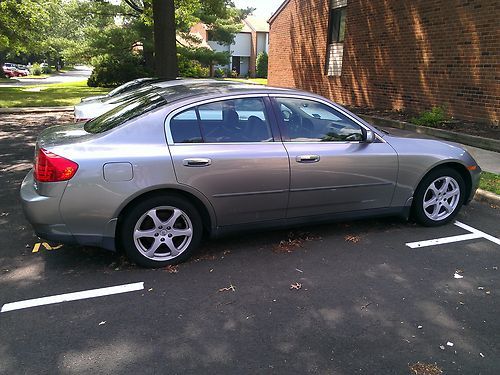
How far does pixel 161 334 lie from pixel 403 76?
1150cm

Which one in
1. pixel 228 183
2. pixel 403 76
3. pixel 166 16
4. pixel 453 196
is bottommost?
pixel 453 196

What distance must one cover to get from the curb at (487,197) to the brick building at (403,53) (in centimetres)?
455

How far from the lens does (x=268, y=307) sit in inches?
126

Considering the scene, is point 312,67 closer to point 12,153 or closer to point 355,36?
point 355,36

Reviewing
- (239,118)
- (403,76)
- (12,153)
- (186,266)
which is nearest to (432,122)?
(403,76)

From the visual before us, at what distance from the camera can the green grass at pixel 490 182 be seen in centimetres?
592

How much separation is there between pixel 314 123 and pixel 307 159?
18.0 inches

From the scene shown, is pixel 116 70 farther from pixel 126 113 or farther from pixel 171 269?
pixel 171 269

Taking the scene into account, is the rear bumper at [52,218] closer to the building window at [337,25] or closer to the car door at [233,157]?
the car door at [233,157]

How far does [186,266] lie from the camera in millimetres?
3830

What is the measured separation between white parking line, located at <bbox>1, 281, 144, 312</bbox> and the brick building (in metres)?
9.10

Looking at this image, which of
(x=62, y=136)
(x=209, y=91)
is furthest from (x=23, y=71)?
(x=209, y=91)

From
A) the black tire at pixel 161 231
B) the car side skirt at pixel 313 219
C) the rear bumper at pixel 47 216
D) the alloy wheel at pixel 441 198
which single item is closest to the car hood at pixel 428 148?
the alloy wheel at pixel 441 198

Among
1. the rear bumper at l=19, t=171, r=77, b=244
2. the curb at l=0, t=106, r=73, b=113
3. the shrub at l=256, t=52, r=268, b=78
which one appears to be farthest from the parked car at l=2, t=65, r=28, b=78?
the rear bumper at l=19, t=171, r=77, b=244
